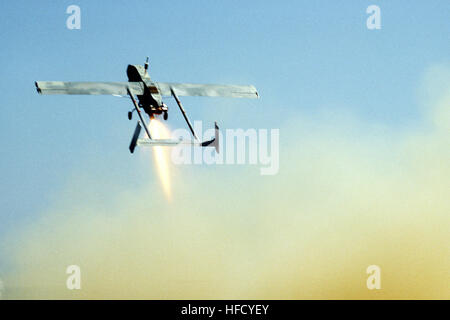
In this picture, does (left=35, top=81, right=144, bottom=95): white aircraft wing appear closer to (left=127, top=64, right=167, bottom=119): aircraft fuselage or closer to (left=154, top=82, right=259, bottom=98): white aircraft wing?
(left=127, top=64, right=167, bottom=119): aircraft fuselage

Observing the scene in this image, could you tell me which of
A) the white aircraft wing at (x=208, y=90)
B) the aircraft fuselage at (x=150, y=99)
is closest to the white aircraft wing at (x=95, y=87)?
the aircraft fuselage at (x=150, y=99)

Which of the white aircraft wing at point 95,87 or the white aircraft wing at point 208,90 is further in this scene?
the white aircraft wing at point 208,90

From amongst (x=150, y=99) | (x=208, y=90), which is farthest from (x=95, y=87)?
(x=208, y=90)

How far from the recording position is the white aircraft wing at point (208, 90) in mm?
62938

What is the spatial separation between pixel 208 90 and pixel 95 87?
10.2m

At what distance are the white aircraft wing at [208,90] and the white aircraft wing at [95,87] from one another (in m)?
3.17

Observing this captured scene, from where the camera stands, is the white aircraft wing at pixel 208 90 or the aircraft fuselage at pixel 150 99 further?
the white aircraft wing at pixel 208 90

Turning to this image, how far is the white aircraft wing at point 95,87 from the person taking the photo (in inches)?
2283

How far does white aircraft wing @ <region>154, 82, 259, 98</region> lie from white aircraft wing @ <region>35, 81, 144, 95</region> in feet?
10.4

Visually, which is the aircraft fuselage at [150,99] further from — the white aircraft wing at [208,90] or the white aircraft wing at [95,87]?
the white aircraft wing at [208,90]
